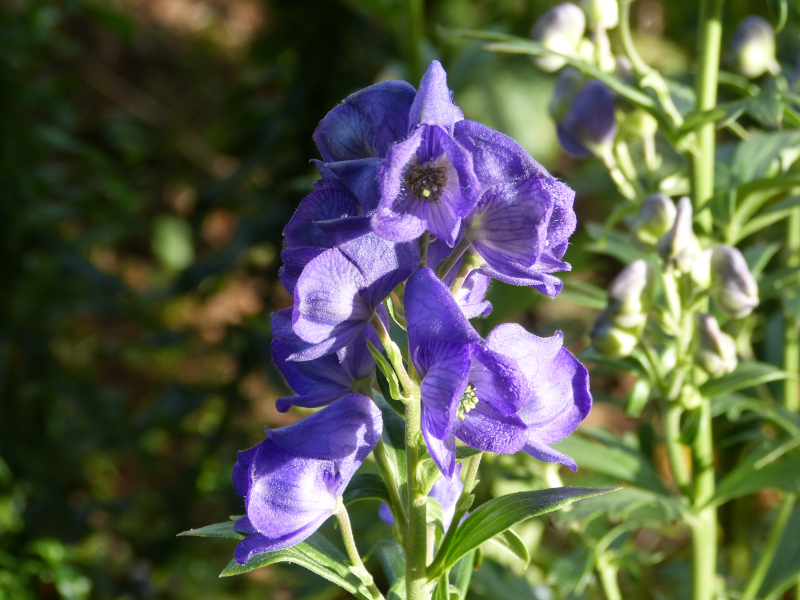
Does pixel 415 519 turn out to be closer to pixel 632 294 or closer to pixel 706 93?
pixel 632 294

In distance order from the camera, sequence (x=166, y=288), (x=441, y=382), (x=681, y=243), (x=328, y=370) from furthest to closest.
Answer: (x=166, y=288) → (x=681, y=243) → (x=328, y=370) → (x=441, y=382)

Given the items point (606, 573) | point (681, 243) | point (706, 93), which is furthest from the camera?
point (606, 573)

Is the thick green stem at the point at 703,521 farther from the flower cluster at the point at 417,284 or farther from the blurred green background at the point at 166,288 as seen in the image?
the flower cluster at the point at 417,284

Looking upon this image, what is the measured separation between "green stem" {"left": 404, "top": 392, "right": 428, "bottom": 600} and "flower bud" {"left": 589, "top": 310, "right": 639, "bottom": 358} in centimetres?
36

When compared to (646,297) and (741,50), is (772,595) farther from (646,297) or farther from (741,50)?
(741,50)

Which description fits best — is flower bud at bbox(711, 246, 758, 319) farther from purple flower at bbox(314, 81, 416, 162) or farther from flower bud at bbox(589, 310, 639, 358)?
purple flower at bbox(314, 81, 416, 162)

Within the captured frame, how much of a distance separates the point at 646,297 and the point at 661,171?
122 cm

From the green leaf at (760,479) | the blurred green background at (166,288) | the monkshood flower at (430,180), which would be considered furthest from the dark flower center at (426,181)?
the blurred green background at (166,288)

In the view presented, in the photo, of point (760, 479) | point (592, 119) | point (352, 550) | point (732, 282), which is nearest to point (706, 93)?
point (592, 119)

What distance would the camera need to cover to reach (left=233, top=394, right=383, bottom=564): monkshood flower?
54 cm

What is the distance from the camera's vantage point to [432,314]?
0.50 m

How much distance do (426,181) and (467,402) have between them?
145 mm

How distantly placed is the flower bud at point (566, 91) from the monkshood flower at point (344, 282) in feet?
1.77

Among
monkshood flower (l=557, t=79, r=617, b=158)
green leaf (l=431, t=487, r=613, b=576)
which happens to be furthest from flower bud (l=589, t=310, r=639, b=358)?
green leaf (l=431, t=487, r=613, b=576)
